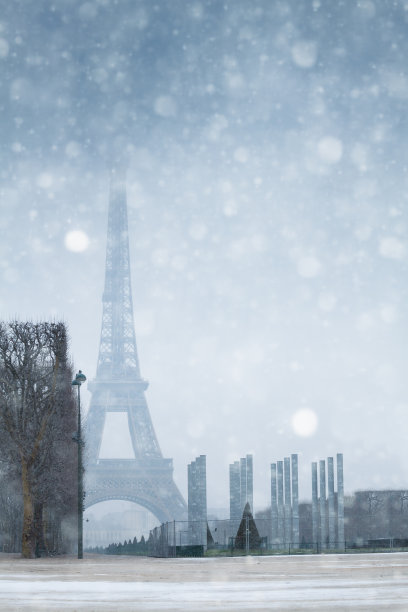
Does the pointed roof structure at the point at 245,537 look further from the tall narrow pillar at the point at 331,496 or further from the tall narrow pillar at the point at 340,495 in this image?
the tall narrow pillar at the point at 331,496

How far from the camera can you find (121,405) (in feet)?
385

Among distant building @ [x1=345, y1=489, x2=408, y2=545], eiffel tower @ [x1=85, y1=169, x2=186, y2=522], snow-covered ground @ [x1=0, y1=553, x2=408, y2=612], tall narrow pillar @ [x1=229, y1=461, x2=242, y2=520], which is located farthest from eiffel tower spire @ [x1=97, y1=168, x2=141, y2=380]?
snow-covered ground @ [x1=0, y1=553, x2=408, y2=612]

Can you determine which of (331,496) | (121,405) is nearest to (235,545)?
(331,496)

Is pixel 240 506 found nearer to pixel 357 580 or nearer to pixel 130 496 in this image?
pixel 130 496

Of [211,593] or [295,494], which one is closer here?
[211,593]

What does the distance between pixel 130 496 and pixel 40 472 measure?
68.8 meters

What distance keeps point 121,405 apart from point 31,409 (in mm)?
82312

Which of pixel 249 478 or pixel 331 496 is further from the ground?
pixel 249 478

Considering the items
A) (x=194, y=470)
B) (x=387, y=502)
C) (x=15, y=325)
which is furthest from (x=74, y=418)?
(x=387, y=502)

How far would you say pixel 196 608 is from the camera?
9.83 meters

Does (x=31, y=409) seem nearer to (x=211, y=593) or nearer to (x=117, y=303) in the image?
(x=211, y=593)

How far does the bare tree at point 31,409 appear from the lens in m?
34.9

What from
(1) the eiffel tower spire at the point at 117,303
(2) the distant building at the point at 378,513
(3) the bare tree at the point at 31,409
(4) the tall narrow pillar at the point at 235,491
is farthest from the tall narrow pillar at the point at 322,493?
(1) the eiffel tower spire at the point at 117,303

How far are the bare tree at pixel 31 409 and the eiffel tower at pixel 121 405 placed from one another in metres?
48.3
